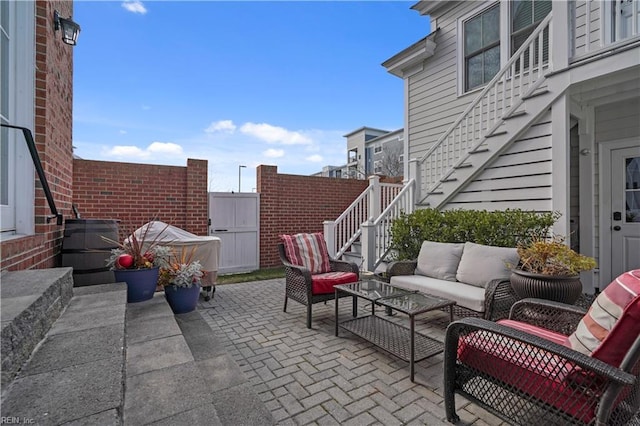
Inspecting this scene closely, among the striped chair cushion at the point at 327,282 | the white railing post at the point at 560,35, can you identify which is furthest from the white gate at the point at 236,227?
the white railing post at the point at 560,35

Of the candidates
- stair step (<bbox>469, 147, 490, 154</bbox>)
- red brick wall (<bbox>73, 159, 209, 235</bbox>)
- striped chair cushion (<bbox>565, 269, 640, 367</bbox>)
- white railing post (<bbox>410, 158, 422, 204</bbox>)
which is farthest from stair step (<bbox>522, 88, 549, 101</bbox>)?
red brick wall (<bbox>73, 159, 209, 235</bbox>)

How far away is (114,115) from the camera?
6027mm

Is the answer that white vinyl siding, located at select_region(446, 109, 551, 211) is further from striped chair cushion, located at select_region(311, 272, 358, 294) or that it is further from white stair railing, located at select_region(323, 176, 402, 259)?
striped chair cushion, located at select_region(311, 272, 358, 294)

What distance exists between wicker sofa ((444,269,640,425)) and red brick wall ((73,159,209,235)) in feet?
17.6

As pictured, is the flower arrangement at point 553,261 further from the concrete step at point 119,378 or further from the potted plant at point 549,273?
the concrete step at point 119,378

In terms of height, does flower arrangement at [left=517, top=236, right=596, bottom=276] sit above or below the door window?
below

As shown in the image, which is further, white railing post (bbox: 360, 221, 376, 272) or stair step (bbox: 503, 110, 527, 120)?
white railing post (bbox: 360, 221, 376, 272)

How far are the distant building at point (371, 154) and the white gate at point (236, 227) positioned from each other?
50.9 ft

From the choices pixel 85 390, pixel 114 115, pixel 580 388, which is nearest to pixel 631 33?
pixel 580 388

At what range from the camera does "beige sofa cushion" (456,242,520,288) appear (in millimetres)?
3123

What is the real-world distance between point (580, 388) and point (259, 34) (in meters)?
6.43

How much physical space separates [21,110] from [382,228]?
4738mm

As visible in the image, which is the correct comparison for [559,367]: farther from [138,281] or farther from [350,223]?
[350,223]

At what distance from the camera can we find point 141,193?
5.57 m
